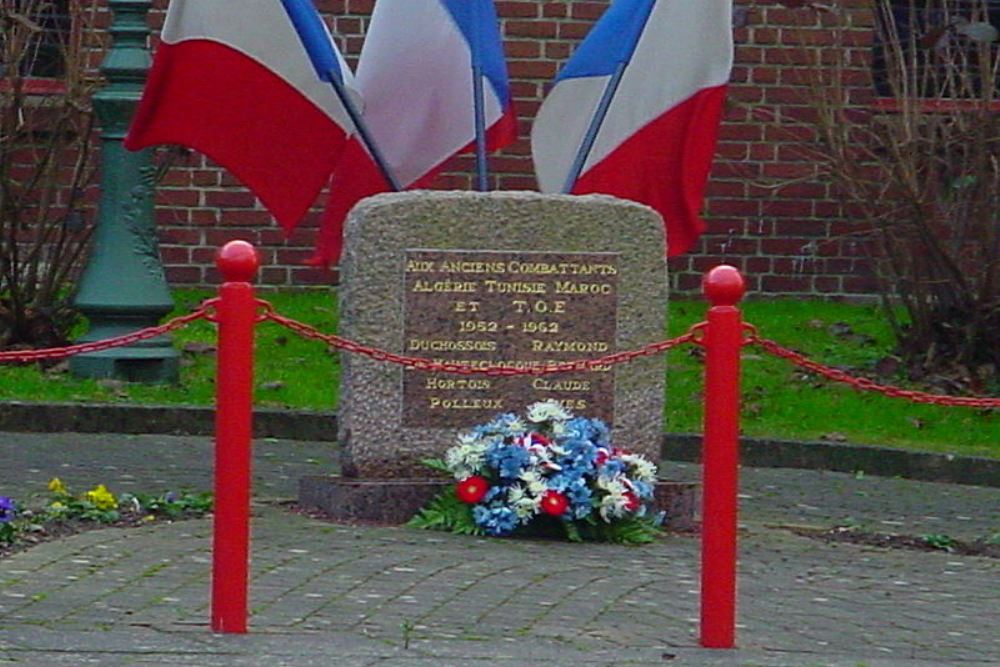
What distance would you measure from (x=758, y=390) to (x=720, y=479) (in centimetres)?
555

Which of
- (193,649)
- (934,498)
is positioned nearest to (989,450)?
(934,498)

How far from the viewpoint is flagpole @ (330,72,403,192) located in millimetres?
9914

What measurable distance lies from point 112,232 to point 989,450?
4800 millimetres

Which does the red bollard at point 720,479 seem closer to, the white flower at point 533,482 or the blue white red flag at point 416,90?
the white flower at point 533,482

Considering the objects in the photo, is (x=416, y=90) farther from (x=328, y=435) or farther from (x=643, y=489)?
(x=643, y=489)

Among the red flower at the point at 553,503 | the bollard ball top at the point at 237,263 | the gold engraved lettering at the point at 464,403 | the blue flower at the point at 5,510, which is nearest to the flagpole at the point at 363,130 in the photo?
the gold engraved lettering at the point at 464,403

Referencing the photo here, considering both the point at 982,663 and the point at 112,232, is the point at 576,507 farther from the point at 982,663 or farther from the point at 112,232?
the point at 112,232

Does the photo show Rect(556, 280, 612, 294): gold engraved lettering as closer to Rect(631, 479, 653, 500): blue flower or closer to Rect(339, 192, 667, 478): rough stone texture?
Rect(339, 192, 667, 478): rough stone texture

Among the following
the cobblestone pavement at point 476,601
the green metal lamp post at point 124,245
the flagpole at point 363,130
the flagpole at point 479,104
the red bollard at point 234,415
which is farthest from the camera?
the green metal lamp post at point 124,245

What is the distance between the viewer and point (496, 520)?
8.57 meters

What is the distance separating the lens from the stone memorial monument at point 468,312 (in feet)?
29.2

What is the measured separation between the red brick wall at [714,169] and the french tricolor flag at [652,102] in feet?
14.0

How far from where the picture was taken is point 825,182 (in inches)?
587

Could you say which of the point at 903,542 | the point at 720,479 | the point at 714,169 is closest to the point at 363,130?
the point at 903,542
